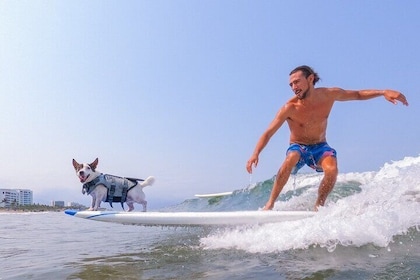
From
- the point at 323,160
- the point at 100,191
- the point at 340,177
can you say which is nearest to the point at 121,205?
the point at 100,191

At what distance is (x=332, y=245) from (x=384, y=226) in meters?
0.61

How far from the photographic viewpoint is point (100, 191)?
704 centimetres

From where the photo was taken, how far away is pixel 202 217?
16.7 feet

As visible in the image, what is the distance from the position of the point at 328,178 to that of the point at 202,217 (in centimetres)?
177

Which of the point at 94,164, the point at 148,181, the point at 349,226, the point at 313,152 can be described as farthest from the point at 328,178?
the point at 94,164

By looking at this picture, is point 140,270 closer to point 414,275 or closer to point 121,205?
point 414,275

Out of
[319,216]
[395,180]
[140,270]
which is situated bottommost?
[140,270]

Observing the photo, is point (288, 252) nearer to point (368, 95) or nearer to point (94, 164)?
point (368, 95)

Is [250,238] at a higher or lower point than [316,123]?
lower

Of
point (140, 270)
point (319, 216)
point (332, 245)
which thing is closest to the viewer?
point (140, 270)

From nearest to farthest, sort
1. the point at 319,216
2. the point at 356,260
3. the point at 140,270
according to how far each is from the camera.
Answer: the point at 356,260
the point at 140,270
the point at 319,216

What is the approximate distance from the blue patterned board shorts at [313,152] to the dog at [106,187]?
3.28 meters

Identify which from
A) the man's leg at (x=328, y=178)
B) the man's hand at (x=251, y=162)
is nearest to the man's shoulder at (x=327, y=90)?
the man's leg at (x=328, y=178)

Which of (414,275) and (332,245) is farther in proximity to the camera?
(332,245)
